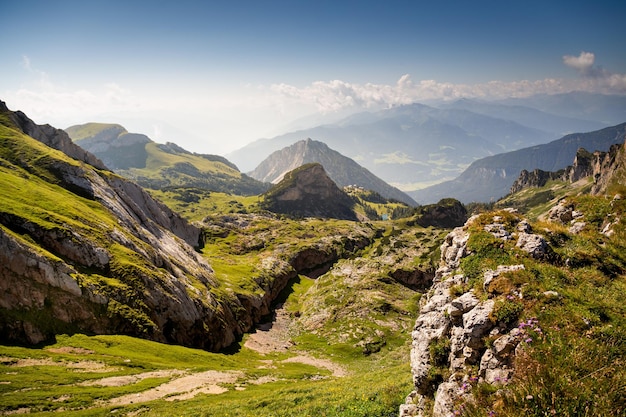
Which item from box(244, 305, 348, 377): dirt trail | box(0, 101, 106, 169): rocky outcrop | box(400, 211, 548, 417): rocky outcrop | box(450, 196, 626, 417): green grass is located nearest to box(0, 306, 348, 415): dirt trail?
box(244, 305, 348, 377): dirt trail

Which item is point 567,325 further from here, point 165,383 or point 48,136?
point 48,136

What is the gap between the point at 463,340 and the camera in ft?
57.7

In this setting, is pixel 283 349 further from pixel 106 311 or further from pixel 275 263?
pixel 275 263

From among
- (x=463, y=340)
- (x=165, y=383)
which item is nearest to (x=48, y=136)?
(x=165, y=383)

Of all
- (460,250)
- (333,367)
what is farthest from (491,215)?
(333,367)

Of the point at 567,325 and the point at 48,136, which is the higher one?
the point at 48,136

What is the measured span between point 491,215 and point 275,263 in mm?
123972

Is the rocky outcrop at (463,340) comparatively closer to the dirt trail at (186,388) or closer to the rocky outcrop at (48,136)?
the dirt trail at (186,388)

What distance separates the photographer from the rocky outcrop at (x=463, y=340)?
49.1 feet

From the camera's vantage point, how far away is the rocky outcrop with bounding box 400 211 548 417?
1498 cm

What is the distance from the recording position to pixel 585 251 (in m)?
22.4

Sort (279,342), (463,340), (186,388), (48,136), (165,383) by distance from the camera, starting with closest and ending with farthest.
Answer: (463,340) → (186,388) → (165,383) → (279,342) → (48,136)

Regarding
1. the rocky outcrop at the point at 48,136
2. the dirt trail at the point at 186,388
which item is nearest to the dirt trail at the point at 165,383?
the dirt trail at the point at 186,388

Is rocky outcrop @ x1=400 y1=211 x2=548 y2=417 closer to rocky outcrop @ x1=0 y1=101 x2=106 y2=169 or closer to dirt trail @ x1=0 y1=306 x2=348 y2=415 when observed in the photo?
dirt trail @ x1=0 y1=306 x2=348 y2=415
